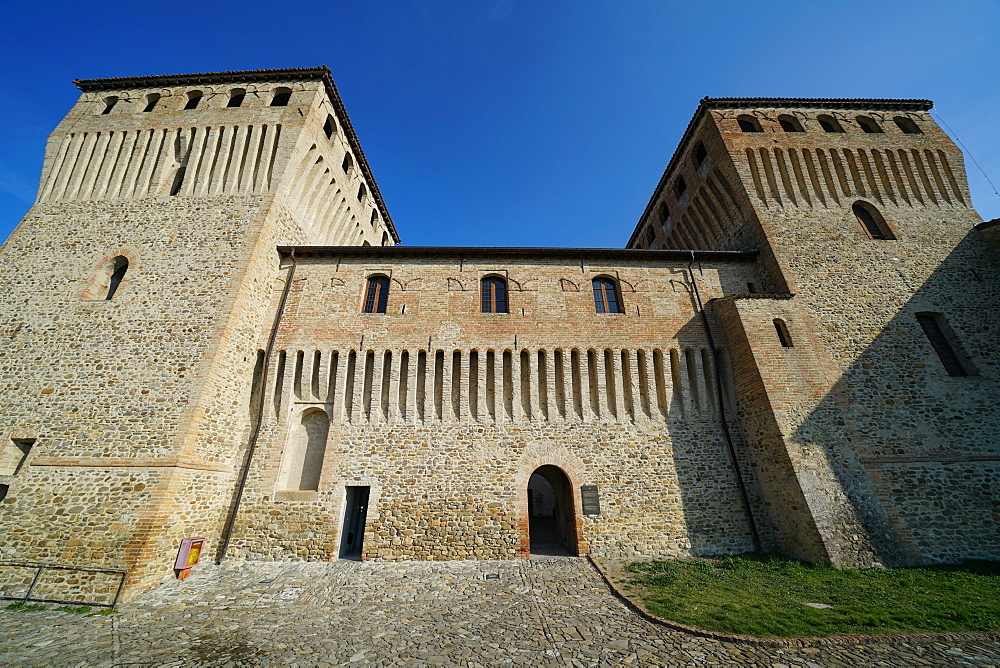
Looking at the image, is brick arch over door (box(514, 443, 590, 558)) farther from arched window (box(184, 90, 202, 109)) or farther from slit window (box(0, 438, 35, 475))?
arched window (box(184, 90, 202, 109))

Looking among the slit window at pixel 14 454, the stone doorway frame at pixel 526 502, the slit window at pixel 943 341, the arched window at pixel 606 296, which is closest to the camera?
the slit window at pixel 14 454

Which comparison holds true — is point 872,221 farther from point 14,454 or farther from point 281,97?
point 14,454

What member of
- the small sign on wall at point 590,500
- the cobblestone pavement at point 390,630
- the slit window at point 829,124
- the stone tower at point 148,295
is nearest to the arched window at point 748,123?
the slit window at point 829,124

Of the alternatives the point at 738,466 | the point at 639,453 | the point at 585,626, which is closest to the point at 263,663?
the point at 585,626

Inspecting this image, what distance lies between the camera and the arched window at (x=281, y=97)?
613 inches

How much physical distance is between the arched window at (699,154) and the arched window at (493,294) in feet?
37.6

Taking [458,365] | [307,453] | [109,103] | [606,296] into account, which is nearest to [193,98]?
[109,103]

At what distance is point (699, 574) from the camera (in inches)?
347

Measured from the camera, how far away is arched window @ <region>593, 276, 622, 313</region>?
1355 centimetres

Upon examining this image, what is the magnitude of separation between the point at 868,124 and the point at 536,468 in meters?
20.6

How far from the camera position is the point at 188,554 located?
9016 mm

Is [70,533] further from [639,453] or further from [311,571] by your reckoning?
[639,453]

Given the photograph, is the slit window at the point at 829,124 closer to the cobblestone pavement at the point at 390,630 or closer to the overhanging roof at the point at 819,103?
the overhanging roof at the point at 819,103

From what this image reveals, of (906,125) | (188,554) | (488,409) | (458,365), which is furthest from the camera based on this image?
(906,125)
